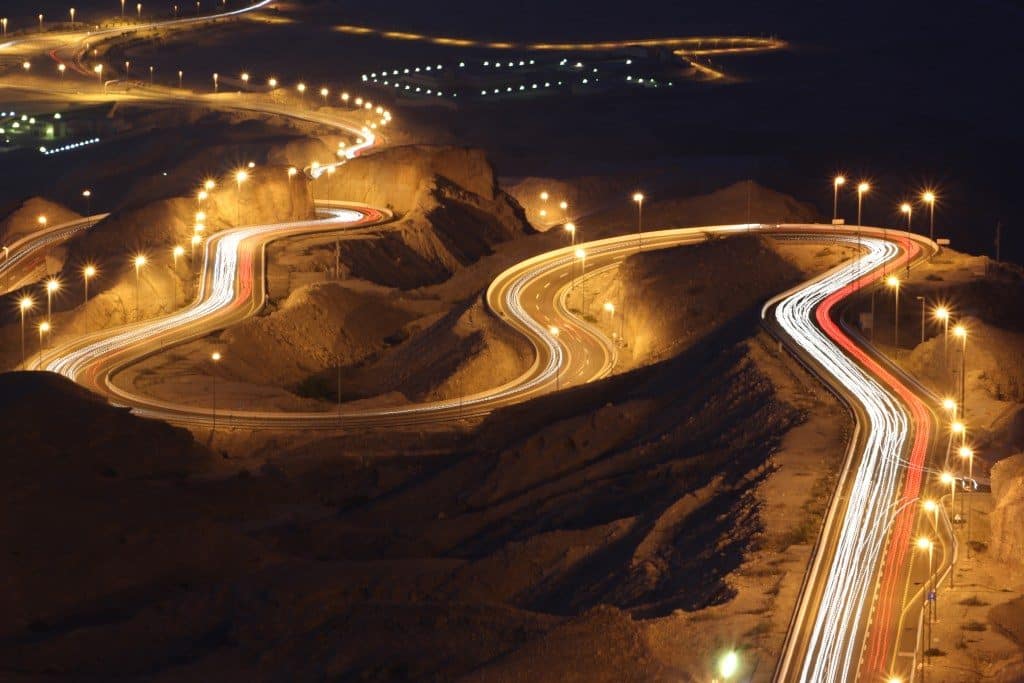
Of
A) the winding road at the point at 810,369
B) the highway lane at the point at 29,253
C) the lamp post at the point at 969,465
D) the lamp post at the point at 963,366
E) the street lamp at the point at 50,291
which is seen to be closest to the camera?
the winding road at the point at 810,369

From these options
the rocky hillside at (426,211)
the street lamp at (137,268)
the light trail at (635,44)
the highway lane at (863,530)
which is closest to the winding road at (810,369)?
the highway lane at (863,530)

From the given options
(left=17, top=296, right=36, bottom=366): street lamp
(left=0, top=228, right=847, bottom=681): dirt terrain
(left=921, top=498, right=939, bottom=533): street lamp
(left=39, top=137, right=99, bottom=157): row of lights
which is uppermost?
(left=39, top=137, right=99, bottom=157): row of lights

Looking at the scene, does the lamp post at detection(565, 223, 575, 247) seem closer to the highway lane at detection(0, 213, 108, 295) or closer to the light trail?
the highway lane at detection(0, 213, 108, 295)

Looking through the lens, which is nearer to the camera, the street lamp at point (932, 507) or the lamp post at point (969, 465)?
the street lamp at point (932, 507)

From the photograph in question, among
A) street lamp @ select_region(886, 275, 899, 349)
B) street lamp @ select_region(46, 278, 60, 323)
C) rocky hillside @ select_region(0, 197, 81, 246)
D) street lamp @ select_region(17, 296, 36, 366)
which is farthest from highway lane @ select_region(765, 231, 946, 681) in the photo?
rocky hillside @ select_region(0, 197, 81, 246)

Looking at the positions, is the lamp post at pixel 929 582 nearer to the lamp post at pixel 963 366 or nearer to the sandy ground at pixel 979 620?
the sandy ground at pixel 979 620

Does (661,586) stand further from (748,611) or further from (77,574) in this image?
(77,574)

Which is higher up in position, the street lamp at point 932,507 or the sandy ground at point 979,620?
the street lamp at point 932,507

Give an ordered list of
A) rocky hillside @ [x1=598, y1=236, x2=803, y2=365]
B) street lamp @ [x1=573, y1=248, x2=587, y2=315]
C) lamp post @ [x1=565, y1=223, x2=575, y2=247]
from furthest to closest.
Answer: lamp post @ [x1=565, y1=223, x2=575, y2=247] → street lamp @ [x1=573, y1=248, x2=587, y2=315] → rocky hillside @ [x1=598, y1=236, x2=803, y2=365]

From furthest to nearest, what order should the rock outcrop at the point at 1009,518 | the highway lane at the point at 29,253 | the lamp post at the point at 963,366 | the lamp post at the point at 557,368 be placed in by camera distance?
the highway lane at the point at 29,253 → the lamp post at the point at 557,368 → the lamp post at the point at 963,366 → the rock outcrop at the point at 1009,518

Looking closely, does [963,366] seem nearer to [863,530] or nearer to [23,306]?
[863,530]

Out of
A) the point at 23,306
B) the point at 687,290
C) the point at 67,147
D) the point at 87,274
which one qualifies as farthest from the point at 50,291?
the point at 67,147

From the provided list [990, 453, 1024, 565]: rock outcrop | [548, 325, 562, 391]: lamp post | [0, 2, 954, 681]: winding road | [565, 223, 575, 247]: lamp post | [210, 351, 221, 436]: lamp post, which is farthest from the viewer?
[565, 223, 575, 247]: lamp post
